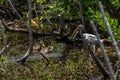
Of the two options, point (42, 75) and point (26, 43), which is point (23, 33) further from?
point (42, 75)

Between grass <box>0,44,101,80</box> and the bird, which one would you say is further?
the bird

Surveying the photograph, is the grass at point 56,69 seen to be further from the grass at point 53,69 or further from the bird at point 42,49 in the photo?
the bird at point 42,49

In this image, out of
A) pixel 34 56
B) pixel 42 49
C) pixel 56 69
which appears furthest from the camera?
pixel 42 49

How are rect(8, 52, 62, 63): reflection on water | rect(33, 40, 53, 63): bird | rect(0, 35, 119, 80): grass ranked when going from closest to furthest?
rect(0, 35, 119, 80): grass → rect(8, 52, 62, 63): reflection on water → rect(33, 40, 53, 63): bird

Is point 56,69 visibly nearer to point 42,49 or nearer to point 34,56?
point 34,56

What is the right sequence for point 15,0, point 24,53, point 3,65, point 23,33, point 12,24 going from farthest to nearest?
point 15,0 < point 12,24 < point 23,33 < point 24,53 < point 3,65

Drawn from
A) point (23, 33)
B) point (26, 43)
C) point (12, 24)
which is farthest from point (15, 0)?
point (26, 43)

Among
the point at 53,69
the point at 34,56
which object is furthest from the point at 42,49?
the point at 53,69

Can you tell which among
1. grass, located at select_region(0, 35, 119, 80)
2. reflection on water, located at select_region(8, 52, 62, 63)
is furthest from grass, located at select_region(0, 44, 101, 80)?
reflection on water, located at select_region(8, 52, 62, 63)

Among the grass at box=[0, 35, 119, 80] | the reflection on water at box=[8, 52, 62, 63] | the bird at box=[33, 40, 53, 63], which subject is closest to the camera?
the grass at box=[0, 35, 119, 80]

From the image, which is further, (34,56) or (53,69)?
(34,56)

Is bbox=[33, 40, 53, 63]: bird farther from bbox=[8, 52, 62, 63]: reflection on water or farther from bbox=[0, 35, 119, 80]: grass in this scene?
bbox=[0, 35, 119, 80]: grass

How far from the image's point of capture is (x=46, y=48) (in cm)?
564

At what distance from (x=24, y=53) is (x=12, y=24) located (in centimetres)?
157
